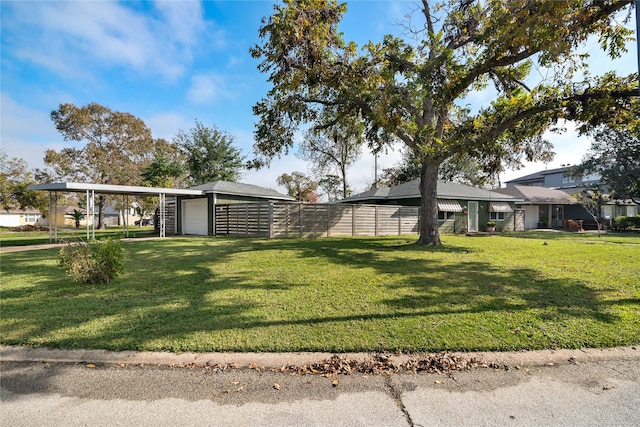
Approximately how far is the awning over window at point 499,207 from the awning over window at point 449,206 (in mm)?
3243

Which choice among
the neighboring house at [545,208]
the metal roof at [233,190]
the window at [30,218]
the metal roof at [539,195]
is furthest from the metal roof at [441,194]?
the window at [30,218]

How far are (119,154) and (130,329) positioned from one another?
34.5 meters

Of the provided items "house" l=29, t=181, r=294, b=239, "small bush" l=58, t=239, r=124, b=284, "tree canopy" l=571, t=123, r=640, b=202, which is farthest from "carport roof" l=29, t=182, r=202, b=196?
"tree canopy" l=571, t=123, r=640, b=202

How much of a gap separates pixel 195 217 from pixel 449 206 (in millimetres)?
16015

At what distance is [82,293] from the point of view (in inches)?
225

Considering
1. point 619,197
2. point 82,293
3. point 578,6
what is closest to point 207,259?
point 82,293

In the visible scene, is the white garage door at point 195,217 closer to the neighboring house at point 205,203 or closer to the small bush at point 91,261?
the neighboring house at point 205,203

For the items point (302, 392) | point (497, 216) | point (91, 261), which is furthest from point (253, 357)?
point (497, 216)

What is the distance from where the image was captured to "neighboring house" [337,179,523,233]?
21469 mm

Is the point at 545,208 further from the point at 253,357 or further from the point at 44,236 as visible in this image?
the point at 44,236

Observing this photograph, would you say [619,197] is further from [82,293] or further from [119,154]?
[119,154]

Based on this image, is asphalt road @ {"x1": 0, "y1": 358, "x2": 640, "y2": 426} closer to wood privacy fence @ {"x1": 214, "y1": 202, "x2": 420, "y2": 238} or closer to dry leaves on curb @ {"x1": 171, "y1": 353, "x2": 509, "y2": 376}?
dry leaves on curb @ {"x1": 171, "y1": 353, "x2": 509, "y2": 376}

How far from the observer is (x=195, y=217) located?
62.9ft

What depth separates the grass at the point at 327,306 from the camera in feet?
12.4
